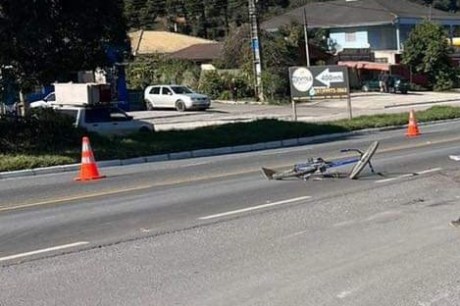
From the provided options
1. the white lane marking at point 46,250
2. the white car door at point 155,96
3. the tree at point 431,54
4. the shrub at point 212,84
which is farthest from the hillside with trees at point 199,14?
the white lane marking at point 46,250

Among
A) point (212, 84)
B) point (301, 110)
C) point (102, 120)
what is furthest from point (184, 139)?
point (212, 84)

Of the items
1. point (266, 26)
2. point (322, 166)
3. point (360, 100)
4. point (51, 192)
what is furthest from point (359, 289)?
point (266, 26)

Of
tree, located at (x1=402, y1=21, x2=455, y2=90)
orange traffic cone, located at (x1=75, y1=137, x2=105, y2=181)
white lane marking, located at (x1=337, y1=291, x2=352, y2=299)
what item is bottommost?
white lane marking, located at (x1=337, y1=291, x2=352, y2=299)

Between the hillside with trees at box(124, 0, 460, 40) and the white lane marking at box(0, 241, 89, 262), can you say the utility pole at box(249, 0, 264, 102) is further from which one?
the hillside with trees at box(124, 0, 460, 40)

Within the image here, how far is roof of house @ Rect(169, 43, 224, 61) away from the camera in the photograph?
61.0m

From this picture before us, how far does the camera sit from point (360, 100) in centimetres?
5003

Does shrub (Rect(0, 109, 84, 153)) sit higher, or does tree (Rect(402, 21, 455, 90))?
tree (Rect(402, 21, 455, 90))

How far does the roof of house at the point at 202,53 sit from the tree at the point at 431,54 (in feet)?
50.7

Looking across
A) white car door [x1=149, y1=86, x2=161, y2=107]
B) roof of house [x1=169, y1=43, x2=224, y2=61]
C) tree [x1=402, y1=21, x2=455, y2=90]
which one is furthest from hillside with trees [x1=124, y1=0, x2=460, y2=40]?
white car door [x1=149, y1=86, x2=161, y2=107]

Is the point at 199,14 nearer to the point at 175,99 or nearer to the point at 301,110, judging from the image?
the point at 175,99

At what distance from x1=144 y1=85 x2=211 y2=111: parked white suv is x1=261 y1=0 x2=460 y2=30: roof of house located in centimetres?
2439

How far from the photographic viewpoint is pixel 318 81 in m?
29.7

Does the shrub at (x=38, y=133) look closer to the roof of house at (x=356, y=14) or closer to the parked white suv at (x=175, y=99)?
the parked white suv at (x=175, y=99)

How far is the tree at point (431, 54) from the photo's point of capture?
6075cm
